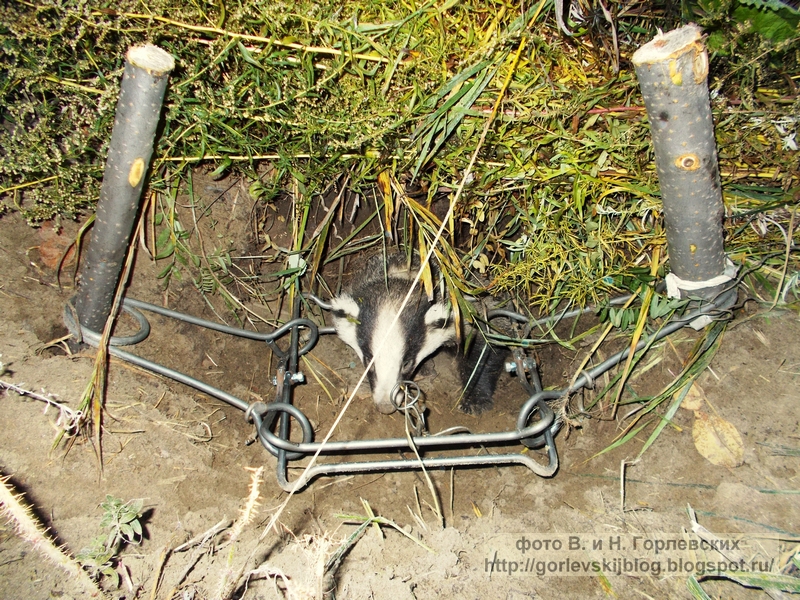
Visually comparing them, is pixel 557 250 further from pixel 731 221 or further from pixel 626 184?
pixel 731 221

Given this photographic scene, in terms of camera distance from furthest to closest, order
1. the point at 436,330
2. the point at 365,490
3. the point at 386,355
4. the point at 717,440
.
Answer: the point at 436,330 < the point at 386,355 < the point at 365,490 < the point at 717,440

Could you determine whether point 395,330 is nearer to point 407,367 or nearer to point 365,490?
point 407,367

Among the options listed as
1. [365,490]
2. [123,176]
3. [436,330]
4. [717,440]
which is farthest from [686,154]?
[123,176]

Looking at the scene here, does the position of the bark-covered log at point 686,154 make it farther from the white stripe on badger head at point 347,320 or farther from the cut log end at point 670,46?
the white stripe on badger head at point 347,320

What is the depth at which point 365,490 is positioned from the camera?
2742 millimetres

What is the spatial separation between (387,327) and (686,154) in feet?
6.12

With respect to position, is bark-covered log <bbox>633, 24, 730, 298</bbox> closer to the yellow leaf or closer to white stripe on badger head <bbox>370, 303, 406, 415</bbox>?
the yellow leaf

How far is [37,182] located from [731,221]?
3.41 metres

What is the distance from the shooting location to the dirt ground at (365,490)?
206 centimetres

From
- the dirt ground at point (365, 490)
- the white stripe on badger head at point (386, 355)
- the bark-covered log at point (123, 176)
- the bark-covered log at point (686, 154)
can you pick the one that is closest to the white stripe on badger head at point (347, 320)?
the white stripe on badger head at point (386, 355)

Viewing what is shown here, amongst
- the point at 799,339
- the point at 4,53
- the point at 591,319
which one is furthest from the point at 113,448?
the point at 799,339

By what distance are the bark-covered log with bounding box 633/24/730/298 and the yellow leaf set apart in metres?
0.62

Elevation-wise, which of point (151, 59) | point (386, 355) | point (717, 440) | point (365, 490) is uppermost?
point (151, 59)

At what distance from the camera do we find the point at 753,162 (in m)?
2.45
